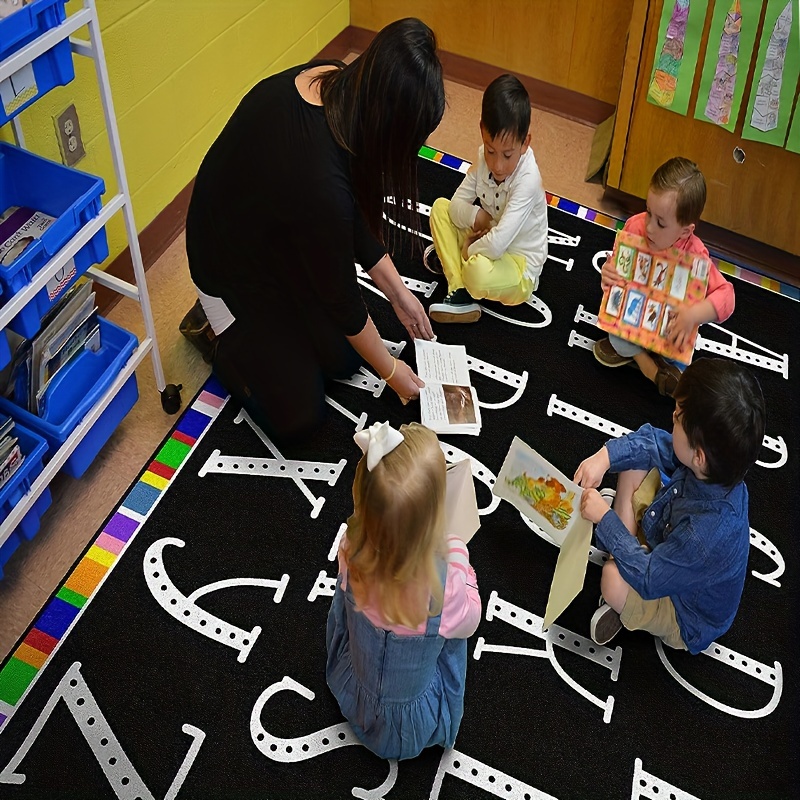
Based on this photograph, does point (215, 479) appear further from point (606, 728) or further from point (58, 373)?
point (606, 728)

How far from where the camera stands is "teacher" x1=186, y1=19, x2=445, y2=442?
1.77 metres

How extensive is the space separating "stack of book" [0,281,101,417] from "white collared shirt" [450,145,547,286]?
115 centimetres

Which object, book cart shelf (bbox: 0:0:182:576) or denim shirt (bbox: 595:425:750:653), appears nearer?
book cart shelf (bbox: 0:0:182:576)

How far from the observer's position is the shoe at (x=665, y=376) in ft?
8.18

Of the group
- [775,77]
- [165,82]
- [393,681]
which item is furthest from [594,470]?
[165,82]

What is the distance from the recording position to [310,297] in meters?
2.30

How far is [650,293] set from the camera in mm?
2523

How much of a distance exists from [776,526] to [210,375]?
1.56 meters

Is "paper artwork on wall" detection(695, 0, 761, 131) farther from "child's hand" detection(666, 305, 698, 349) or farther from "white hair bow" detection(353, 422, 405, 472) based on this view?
"white hair bow" detection(353, 422, 405, 472)

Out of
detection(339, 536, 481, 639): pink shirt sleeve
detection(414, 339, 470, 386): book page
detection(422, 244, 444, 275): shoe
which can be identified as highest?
detection(339, 536, 481, 639): pink shirt sleeve

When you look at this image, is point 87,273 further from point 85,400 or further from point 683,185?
point 683,185

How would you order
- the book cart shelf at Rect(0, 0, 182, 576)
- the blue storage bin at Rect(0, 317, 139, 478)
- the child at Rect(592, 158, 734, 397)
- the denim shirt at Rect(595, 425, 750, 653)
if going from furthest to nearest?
the child at Rect(592, 158, 734, 397)
the blue storage bin at Rect(0, 317, 139, 478)
the denim shirt at Rect(595, 425, 750, 653)
the book cart shelf at Rect(0, 0, 182, 576)

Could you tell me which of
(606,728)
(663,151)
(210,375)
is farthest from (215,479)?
(663,151)

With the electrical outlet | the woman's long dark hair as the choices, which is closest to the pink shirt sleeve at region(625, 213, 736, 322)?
the woman's long dark hair
